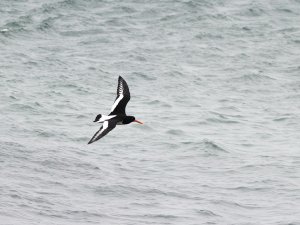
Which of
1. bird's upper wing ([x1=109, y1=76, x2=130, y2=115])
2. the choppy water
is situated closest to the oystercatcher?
bird's upper wing ([x1=109, y1=76, x2=130, y2=115])

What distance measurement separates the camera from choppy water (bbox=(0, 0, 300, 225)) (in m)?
25.5

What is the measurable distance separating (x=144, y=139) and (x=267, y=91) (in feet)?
24.4

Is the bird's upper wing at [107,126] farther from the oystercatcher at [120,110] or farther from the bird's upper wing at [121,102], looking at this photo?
the bird's upper wing at [121,102]

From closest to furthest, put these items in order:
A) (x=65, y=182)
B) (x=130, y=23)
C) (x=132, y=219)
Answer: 1. (x=132, y=219)
2. (x=65, y=182)
3. (x=130, y=23)

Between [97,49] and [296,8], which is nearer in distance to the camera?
[97,49]

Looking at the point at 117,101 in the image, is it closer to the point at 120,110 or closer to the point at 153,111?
the point at 120,110

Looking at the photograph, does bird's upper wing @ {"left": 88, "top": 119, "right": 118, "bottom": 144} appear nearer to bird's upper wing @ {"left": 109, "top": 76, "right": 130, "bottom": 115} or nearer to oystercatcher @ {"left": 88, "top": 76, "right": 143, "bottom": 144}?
oystercatcher @ {"left": 88, "top": 76, "right": 143, "bottom": 144}

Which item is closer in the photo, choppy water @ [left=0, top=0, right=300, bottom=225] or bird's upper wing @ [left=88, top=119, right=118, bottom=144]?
bird's upper wing @ [left=88, top=119, right=118, bottom=144]

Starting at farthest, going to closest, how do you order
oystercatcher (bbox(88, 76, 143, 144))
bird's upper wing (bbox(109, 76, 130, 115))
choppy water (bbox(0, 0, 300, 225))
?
1. choppy water (bbox(0, 0, 300, 225))
2. bird's upper wing (bbox(109, 76, 130, 115))
3. oystercatcher (bbox(88, 76, 143, 144))

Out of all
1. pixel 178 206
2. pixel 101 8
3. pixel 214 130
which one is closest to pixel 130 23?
pixel 101 8

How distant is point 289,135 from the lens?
31.6m

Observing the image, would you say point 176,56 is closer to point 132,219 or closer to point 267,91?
point 267,91

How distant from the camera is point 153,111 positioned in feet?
108

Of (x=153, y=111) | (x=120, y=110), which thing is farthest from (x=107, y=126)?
(x=153, y=111)
